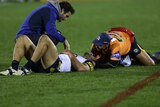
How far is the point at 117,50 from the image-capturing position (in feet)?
36.1

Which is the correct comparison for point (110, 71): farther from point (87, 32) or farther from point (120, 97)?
point (87, 32)

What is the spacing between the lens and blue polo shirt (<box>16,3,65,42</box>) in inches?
409

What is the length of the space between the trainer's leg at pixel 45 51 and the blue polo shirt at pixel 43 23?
323 millimetres

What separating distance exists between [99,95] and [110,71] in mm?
2542

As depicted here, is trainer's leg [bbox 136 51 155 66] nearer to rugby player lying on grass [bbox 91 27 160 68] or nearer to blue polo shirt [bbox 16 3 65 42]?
rugby player lying on grass [bbox 91 27 160 68]

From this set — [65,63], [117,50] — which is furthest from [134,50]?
[65,63]

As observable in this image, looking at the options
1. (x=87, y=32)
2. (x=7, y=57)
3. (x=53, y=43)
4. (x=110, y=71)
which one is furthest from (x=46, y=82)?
(x=87, y=32)

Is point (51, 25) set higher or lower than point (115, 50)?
higher

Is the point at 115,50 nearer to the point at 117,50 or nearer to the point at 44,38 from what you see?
the point at 117,50

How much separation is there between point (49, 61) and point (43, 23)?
2.48 feet

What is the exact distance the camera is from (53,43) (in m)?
10.2

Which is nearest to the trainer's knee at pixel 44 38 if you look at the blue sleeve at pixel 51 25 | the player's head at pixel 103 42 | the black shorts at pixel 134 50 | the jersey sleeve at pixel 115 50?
the blue sleeve at pixel 51 25

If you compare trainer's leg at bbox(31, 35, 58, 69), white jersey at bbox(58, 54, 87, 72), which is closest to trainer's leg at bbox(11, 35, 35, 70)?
trainer's leg at bbox(31, 35, 58, 69)

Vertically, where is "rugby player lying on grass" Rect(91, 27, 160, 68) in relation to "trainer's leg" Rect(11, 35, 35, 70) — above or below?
below
